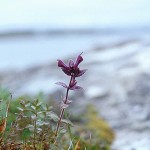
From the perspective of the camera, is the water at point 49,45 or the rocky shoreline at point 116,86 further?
the water at point 49,45

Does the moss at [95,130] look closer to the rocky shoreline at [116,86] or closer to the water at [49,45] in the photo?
the rocky shoreline at [116,86]

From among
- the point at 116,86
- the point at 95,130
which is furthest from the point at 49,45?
the point at 95,130

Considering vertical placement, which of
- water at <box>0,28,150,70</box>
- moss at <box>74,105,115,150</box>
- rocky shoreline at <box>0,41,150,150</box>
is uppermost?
water at <box>0,28,150,70</box>

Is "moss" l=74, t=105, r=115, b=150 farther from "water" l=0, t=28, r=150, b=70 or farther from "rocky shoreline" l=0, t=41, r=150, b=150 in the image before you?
"water" l=0, t=28, r=150, b=70

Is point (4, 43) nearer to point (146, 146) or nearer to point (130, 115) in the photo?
point (130, 115)

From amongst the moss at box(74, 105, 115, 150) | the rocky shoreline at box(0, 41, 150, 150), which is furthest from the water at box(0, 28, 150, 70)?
the moss at box(74, 105, 115, 150)

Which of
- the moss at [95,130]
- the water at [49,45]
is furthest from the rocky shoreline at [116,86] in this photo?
the water at [49,45]

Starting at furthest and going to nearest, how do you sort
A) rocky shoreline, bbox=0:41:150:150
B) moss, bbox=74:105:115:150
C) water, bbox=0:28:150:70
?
water, bbox=0:28:150:70
rocky shoreline, bbox=0:41:150:150
moss, bbox=74:105:115:150

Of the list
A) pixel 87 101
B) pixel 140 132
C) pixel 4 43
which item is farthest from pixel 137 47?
pixel 4 43

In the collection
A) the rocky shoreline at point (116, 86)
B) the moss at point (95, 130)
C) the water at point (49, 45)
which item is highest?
the water at point (49, 45)
